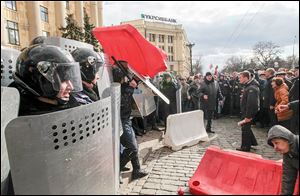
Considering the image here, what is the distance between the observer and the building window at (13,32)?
75.2 ft

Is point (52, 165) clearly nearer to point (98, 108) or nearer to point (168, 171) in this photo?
point (98, 108)

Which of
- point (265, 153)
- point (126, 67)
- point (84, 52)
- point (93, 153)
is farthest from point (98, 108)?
point (265, 153)

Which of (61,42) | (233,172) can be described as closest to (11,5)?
(61,42)

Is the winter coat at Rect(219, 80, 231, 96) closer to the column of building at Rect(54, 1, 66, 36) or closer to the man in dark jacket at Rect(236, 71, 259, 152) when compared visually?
the man in dark jacket at Rect(236, 71, 259, 152)

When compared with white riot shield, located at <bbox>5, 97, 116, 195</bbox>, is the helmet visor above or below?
above

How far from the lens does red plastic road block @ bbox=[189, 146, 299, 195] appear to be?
7.40ft

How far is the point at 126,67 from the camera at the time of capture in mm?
4305

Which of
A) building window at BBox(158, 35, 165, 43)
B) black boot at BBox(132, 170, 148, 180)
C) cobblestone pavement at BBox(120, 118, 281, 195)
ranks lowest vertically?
cobblestone pavement at BBox(120, 118, 281, 195)

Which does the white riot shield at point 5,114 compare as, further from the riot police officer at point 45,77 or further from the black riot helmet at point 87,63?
the black riot helmet at point 87,63

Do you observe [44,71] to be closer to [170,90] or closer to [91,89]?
[91,89]

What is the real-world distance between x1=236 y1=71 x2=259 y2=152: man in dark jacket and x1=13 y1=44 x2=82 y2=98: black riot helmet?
15.4 feet

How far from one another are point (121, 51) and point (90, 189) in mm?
3618

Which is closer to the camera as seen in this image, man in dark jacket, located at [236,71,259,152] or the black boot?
the black boot

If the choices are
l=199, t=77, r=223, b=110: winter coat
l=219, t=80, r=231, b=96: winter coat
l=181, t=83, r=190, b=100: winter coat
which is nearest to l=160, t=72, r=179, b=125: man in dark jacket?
l=199, t=77, r=223, b=110: winter coat
